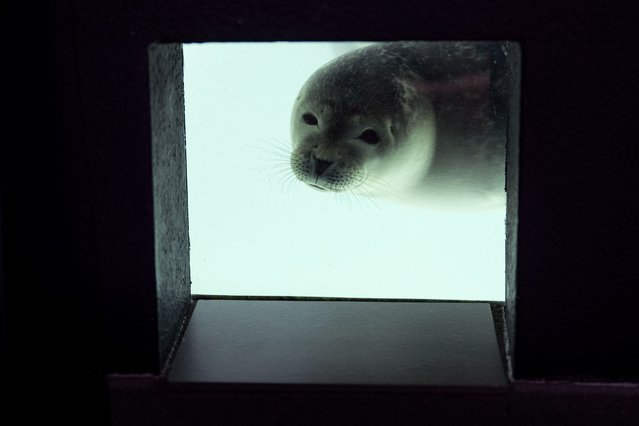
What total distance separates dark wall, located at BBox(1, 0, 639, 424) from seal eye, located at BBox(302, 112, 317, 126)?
33.8 inches

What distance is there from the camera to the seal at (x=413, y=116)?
2.67m

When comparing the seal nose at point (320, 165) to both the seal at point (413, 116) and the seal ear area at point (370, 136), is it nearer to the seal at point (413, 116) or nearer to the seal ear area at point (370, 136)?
the seal at point (413, 116)

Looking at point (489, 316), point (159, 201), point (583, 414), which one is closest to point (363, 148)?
point (489, 316)

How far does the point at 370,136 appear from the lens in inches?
106

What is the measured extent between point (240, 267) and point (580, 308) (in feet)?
4.24

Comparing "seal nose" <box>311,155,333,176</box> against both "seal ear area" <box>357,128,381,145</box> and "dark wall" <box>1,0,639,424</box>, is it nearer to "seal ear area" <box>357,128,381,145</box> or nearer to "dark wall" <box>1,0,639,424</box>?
"seal ear area" <box>357,128,381,145</box>

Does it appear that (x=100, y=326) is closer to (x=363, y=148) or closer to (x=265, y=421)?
(x=265, y=421)

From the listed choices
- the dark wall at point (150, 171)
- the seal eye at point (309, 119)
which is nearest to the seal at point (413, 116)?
A: the seal eye at point (309, 119)

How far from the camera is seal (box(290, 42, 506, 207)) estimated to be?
2.67 metres

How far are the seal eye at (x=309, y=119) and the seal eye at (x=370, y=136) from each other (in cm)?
15


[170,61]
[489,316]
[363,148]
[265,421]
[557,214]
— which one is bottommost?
[265,421]

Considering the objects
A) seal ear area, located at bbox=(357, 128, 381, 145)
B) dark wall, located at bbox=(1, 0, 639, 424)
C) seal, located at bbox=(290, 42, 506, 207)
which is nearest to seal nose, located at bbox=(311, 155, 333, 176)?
seal, located at bbox=(290, 42, 506, 207)

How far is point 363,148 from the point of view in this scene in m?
2.65

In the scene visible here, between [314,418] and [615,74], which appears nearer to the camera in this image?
[615,74]
